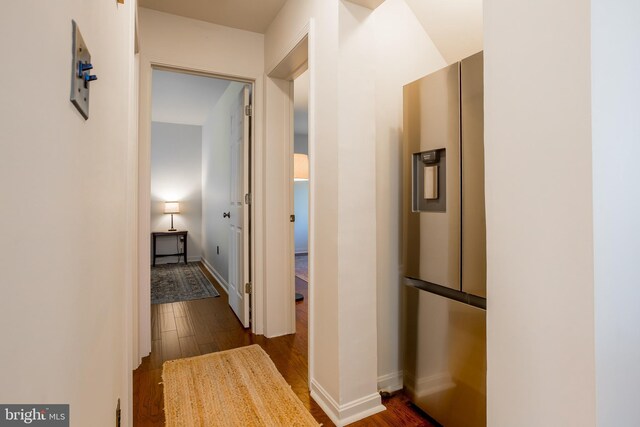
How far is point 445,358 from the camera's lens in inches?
64.5

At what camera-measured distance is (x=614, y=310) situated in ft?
2.21

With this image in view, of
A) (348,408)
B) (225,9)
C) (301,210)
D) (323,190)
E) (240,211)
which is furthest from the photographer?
(301,210)

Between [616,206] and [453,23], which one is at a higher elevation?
[453,23]

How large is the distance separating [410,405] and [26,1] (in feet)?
7.25

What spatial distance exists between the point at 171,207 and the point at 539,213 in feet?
21.2

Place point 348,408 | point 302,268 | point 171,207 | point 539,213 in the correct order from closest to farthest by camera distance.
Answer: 1. point 539,213
2. point 348,408
3. point 302,268
4. point 171,207

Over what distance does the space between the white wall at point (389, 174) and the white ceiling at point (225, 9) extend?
3.01 feet

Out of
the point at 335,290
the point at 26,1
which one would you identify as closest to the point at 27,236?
the point at 26,1

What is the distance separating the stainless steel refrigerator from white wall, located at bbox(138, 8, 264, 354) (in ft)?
4.79

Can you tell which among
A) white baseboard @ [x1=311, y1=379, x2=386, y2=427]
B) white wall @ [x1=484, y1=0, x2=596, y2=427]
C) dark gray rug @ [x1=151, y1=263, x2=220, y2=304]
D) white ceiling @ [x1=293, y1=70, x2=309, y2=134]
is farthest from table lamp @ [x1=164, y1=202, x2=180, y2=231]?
white wall @ [x1=484, y1=0, x2=596, y2=427]

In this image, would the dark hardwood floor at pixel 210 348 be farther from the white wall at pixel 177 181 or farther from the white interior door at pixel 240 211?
the white wall at pixel 177 181

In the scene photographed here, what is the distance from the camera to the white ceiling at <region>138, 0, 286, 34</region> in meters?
2.42

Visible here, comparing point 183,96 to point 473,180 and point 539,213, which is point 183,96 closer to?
point 473,180

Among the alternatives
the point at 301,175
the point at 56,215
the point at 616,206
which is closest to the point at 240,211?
the point at 301,175
